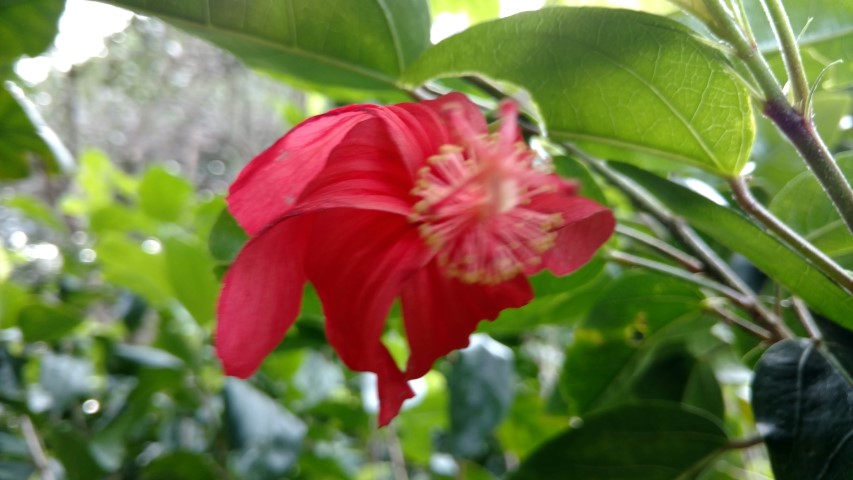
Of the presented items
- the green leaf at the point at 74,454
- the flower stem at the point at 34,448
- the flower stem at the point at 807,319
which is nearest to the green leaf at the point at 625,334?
the flower stem at the point at 807,319

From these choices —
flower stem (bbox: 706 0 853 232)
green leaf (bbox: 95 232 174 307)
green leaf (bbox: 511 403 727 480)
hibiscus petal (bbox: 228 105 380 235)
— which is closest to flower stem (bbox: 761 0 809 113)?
flower stem (bbox: 706 0 853 232)

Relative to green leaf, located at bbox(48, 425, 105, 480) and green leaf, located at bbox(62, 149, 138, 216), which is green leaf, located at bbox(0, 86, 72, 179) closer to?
green leaf, located at bbox(48, 425, 105, 480)

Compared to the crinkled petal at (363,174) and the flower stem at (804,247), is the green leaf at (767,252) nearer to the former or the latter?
the flower stem at (804,247)

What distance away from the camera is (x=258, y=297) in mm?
480

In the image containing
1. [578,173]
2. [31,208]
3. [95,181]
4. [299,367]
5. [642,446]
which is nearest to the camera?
[578,173]

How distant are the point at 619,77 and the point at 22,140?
784mm

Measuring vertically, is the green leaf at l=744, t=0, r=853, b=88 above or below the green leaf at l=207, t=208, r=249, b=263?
above

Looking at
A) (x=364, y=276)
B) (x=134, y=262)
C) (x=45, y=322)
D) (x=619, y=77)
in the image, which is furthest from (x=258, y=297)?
(x=45, y=322)

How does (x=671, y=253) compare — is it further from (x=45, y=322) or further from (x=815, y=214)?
(x=45, y=322)

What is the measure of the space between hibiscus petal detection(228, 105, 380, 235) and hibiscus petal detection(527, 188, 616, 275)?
5.7 inches

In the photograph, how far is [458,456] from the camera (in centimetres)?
98

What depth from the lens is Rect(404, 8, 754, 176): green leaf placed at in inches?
18.9

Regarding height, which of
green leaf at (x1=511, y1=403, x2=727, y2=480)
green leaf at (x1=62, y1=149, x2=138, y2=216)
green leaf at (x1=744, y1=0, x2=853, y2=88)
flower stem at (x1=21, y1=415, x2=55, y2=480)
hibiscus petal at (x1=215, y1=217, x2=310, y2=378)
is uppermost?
green leaf at (x1=744, y1=0, x2=853, y2=88)

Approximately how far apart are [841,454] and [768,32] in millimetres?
370
